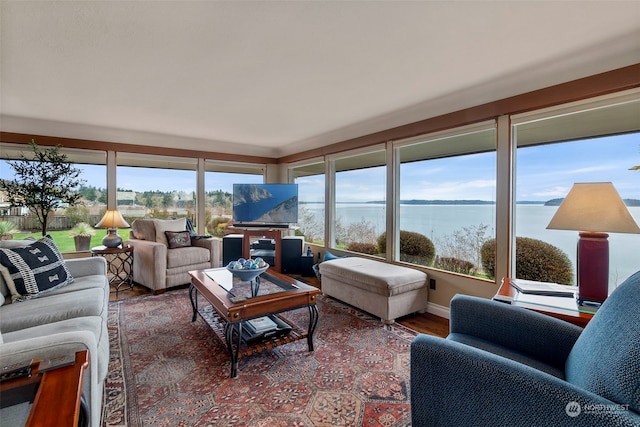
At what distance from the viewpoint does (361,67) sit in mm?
2324

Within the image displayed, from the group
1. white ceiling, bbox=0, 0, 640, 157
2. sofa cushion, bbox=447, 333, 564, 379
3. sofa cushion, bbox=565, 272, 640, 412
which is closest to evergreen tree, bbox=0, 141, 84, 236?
white ceiling, bbox=0, 0, 640, 157

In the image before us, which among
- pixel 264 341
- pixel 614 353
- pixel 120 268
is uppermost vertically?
pixel 614 353

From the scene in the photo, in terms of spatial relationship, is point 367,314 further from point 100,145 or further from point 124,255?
point 100,145

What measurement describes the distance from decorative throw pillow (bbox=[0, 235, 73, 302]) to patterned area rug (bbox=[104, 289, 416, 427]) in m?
0.68

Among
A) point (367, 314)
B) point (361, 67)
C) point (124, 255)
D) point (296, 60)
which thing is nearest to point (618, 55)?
point (361, 67)

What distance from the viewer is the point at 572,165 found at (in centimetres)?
238

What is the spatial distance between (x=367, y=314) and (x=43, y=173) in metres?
4.42

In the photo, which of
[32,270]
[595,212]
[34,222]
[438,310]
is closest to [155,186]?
[34,222]

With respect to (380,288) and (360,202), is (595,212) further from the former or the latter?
(360,202)

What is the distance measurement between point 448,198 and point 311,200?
267 cm

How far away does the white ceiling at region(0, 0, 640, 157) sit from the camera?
1.65 metres

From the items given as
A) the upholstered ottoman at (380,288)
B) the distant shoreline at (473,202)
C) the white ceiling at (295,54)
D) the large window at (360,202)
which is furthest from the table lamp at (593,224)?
the large window at (360,202)

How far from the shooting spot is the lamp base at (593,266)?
1614 mm

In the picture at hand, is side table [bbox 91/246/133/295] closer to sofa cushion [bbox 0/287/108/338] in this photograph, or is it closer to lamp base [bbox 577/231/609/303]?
sofa cushion [bbox 0/287/108/338]
